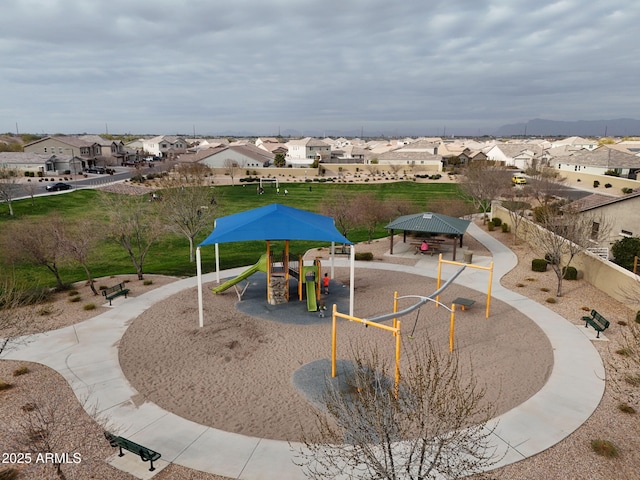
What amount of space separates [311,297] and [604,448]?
39.1 ft

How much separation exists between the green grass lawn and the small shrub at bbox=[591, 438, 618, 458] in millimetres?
20310

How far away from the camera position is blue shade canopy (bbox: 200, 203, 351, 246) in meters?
17.9

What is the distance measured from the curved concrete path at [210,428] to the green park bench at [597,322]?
48 centimetres

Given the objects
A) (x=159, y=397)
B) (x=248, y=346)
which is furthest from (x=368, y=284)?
(x=159, y=397)

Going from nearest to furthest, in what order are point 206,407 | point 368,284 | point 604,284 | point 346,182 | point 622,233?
point 206,407 < point 604,284 < point 368,284 < point 622,233 < point 346,182

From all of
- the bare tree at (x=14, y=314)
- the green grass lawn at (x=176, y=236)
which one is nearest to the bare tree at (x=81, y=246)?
the bare tree at (x=14, y=314)

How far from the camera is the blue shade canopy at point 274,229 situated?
17.9 m

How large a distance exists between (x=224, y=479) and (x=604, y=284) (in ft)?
66.4

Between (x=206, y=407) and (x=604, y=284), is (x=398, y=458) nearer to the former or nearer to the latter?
(x=206, y=407)

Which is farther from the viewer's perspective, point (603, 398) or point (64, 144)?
point (64, 144)

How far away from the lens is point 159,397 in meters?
12.3

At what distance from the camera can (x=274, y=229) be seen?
60.3 feet

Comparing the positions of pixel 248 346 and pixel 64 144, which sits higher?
pixel 64 144

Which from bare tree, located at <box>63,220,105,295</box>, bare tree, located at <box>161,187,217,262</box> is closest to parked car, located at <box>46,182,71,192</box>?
bare tree, located at <box>161,187,217,262</box>
